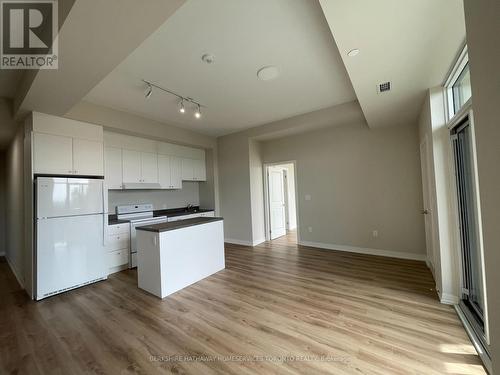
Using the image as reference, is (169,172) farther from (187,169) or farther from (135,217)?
(135,217)

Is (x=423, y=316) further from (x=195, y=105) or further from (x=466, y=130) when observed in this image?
(x=195, y=105)

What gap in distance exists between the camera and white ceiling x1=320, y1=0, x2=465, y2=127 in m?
1.38

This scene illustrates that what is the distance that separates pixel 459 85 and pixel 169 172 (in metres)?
4.70

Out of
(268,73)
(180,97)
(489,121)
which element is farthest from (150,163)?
(489,121)

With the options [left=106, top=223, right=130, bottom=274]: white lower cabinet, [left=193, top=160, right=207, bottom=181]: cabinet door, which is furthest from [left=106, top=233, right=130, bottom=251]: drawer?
[left=193, top=160, right=207, bottom=181]: cabinet door

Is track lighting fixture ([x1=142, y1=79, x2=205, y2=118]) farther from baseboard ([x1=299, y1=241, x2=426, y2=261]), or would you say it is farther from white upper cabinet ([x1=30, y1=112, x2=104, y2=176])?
baseboard ([x1=299, y1=241, x2=426, y2=261])

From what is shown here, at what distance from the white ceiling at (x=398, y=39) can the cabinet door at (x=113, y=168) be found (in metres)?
3.76

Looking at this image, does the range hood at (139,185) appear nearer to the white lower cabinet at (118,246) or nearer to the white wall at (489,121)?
the white lower cabinet at (118,246)

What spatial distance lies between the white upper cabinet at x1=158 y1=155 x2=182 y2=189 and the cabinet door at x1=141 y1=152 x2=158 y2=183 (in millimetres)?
93

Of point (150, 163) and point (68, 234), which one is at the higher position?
point (150, 163)

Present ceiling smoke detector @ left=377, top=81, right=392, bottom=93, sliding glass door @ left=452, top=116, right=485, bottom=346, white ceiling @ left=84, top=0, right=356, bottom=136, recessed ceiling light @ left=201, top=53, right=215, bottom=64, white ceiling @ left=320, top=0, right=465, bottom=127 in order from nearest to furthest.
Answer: white ceiling @ left=320, top=0, right=465, bottom=127 < white ceiling @ left=84, top=0, right=356, bottom=136 < sliding glass door @ left=452, top=116, right=485, bottom=346 < recessed ceiling light @ left=201, top=53, right=215, bottom=64 < ceiling smoke detector @ left=377, top=81, right=392, bottom=93

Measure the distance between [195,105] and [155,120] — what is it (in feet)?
3.61

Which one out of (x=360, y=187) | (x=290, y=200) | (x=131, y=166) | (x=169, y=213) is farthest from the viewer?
(x=290, y=200)

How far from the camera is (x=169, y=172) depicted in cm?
467
